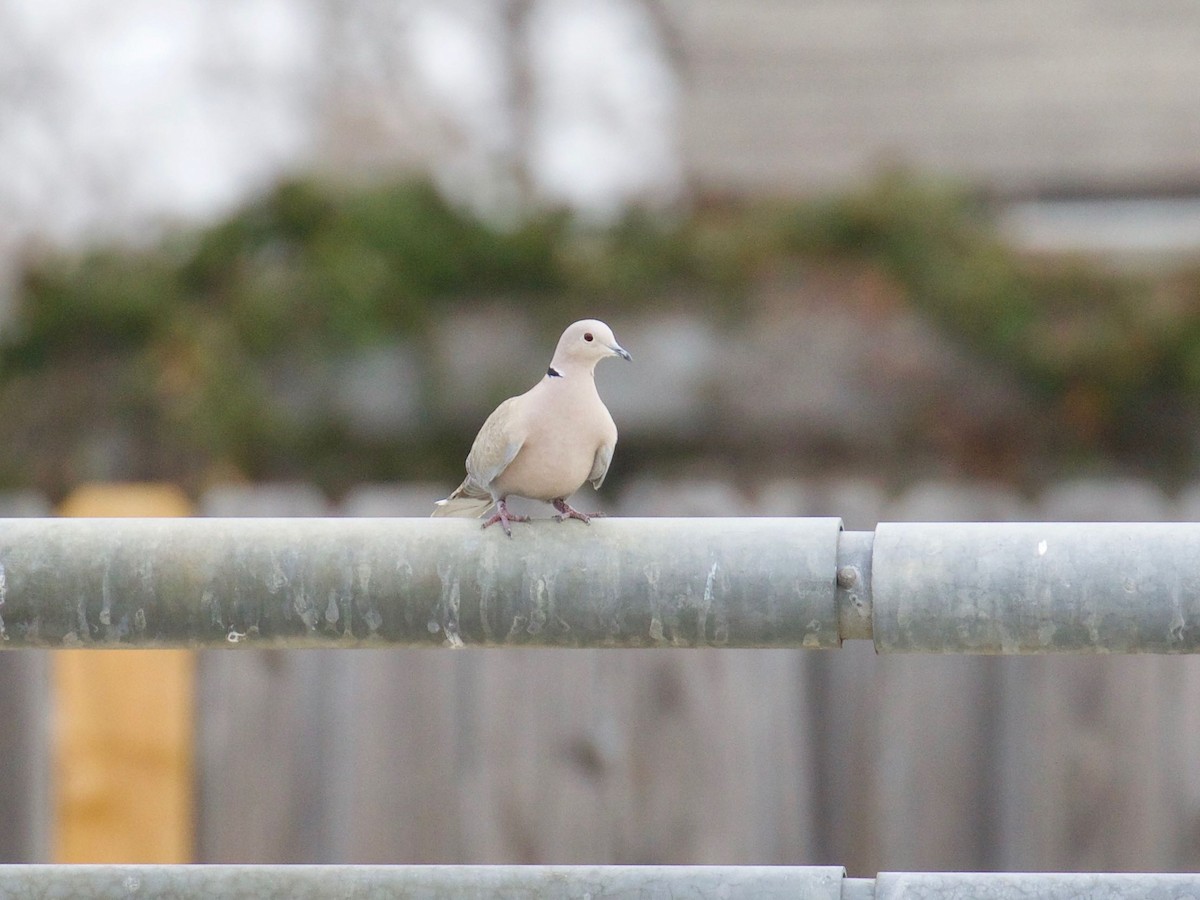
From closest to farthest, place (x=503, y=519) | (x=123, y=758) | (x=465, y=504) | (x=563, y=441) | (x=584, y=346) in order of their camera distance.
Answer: (x=503, y=519), (x=563, y=441), (x=584, y=346), (x=465, y=504), (x=123, y=758)

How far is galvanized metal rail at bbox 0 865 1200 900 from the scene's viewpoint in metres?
1.58

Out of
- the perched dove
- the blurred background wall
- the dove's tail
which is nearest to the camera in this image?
the perched dove

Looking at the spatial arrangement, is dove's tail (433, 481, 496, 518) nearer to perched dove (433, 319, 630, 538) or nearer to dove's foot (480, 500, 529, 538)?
perched dove (433, 319, 630, 538)

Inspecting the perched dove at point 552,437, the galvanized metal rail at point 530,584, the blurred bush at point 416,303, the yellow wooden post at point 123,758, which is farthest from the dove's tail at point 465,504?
the blurred bush at point 416,303

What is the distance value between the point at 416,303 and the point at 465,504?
17.7ft

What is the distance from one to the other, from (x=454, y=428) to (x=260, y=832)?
150 inches

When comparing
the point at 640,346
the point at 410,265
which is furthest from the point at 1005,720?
the point at 410,265

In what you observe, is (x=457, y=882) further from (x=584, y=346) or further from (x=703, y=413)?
(x=703, y=413)

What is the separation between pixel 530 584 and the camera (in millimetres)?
1608

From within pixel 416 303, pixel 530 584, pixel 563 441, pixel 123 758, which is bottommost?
pixel 123 758

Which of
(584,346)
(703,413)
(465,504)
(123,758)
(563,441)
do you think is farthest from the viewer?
(703,413)

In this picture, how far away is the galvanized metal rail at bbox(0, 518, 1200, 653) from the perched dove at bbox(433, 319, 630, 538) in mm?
957

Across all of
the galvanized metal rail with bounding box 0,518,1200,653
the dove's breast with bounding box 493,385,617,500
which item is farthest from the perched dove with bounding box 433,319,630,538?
the galvanized metal rail with bounding box 0,518,1200,653

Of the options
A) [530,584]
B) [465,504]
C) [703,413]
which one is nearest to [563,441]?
[465,504]
